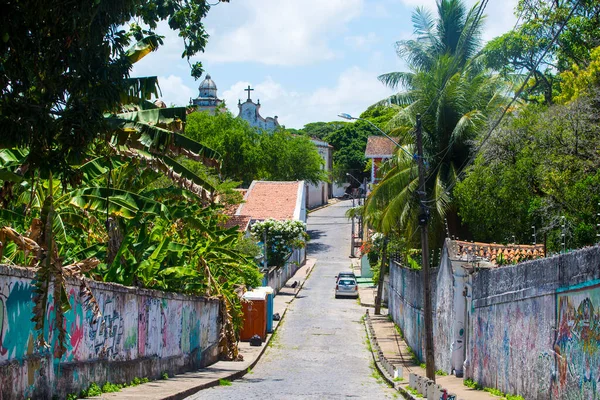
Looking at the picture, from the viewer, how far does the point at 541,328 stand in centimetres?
1407

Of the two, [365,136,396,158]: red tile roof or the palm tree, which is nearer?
the palm tree

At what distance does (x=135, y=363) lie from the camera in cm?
1695

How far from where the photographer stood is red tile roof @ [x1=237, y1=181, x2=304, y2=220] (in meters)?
59.5

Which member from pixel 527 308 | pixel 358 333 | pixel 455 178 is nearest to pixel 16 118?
pixel 527 308

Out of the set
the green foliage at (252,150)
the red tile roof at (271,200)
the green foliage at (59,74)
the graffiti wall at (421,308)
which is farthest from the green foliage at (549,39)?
the green foliage at (252,150)

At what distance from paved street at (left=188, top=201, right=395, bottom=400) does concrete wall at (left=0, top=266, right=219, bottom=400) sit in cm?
167

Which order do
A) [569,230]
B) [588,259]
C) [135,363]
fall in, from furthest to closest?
[569,230] → [135,363] → [588,259]

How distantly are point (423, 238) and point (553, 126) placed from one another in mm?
5332

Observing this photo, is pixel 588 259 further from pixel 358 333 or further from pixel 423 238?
pixel 358 333

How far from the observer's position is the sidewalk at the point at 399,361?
17.9 metres

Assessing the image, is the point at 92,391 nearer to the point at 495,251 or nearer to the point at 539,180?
the point at 495,251

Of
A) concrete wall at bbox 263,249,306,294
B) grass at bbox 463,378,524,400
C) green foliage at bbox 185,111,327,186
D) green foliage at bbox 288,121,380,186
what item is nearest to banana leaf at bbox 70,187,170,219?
grass at bbox 463,378,524,400

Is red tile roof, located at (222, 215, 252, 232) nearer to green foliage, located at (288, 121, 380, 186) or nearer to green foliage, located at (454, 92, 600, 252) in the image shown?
green foliage, located at (454, 92, 600, 252)

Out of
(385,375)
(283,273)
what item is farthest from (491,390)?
(283,273)
